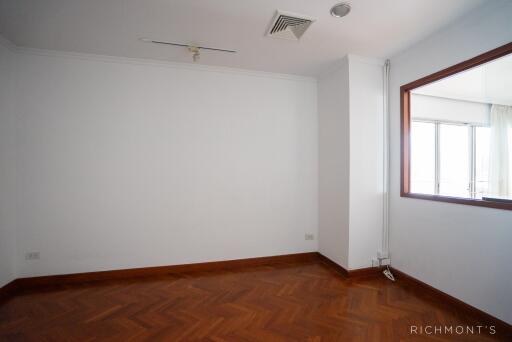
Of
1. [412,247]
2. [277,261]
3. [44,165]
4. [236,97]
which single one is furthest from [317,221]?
[44,165]

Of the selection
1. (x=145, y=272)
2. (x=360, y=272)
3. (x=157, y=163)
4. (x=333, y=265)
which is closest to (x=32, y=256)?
(x=145, y=272)

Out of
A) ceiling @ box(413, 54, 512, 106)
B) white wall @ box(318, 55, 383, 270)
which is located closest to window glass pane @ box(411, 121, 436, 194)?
ceiling @ box(413, 54, 512, 106)

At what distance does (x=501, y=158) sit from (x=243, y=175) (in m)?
3.20

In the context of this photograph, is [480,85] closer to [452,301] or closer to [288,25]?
[452,301]

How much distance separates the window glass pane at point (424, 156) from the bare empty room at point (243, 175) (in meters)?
0.21

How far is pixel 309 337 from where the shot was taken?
1.82 metres

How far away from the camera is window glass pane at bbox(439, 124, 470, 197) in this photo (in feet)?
13.6

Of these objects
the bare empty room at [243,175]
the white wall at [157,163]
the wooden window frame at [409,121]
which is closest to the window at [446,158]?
the bare empty room at [243,175]

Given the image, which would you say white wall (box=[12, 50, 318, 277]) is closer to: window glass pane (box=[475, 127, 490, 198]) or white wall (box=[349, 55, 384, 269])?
white wall (box=[349, 55, 384, 269])

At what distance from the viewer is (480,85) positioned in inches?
143

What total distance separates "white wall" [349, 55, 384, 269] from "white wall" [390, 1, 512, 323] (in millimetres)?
178

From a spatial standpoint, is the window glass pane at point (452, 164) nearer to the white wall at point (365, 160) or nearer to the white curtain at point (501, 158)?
the white curtain at point (501, 158)

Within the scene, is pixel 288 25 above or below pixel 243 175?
above

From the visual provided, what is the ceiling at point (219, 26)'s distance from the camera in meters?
Answer: 2.00
